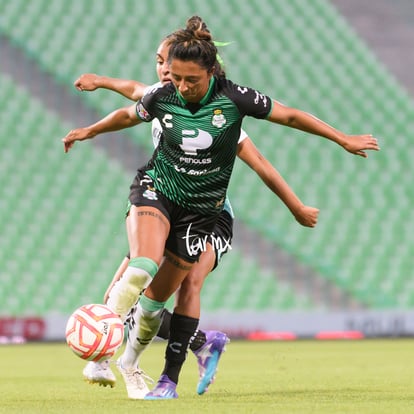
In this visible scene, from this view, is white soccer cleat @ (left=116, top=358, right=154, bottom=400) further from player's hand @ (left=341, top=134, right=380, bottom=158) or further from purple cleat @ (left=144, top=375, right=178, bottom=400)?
player's hand @ (left=341, top=134, right=380, bottom=158)

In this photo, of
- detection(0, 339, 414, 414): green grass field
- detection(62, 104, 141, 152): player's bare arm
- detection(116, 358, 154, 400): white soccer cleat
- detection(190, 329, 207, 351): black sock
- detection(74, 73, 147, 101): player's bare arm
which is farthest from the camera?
detection(190, 329, 207, 351): black sock

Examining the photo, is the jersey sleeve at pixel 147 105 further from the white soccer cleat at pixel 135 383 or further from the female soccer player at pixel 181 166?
the white soccer cleat at pixel 135 383

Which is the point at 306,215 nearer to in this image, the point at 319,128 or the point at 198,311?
the point at 319,128

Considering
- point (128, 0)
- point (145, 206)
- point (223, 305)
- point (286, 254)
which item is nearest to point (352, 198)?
point (286, 254)

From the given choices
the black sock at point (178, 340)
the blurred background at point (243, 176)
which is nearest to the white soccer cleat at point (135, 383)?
the black sock at point (178, 340)

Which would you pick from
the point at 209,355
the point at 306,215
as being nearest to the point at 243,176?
the point at 209,355

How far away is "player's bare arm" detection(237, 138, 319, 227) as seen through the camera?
5.09m

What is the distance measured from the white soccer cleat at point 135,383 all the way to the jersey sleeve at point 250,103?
145 centimetres

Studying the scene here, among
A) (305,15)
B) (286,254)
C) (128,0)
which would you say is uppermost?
(305,15)

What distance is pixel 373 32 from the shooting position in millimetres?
17500

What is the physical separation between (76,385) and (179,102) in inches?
87.0

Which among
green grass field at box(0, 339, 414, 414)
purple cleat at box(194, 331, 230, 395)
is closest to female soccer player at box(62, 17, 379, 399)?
purple cleat at box(194, 331, 230, 395)

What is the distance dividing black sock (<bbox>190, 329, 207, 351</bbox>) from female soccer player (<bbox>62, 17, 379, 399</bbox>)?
1.53ft

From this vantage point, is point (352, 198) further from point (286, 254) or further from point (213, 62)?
point (213, 62)
